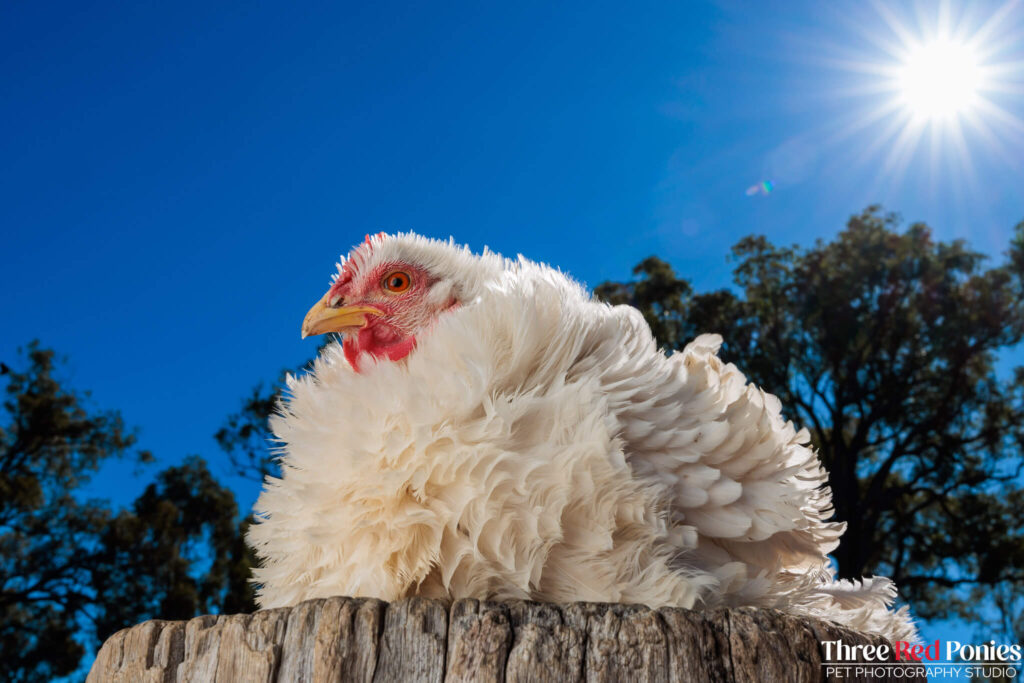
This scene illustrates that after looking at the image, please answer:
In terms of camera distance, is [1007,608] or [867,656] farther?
[1007,608]

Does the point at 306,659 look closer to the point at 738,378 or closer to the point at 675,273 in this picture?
the point at 738,378

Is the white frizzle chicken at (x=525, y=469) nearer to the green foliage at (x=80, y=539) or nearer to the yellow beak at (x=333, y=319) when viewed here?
the yellow beak at (x=333, y=319)

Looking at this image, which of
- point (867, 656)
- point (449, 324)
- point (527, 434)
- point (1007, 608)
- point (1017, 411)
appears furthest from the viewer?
point (1017, 411)

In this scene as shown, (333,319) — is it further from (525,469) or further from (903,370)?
(903,370)

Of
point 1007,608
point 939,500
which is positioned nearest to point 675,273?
point 939,500

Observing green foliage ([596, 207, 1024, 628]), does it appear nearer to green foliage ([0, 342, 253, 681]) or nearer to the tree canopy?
the tree canopy

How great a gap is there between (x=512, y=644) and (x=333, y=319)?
150 cm

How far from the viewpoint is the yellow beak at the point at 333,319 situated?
273cm

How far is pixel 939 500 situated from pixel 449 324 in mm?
18425

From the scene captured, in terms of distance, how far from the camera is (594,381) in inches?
84.1

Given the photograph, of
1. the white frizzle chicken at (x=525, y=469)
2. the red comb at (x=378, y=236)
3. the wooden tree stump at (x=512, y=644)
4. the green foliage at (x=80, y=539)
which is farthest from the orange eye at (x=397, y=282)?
the green foliage at (x=80, y=539)

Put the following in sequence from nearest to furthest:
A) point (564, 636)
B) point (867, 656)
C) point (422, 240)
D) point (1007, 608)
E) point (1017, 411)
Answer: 1. point (564, 636)
2. point (867, 656)
3. point (422, 240)
4. point (1007, 608)
5. point (1017, 411)

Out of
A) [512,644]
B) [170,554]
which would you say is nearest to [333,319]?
[512,644]

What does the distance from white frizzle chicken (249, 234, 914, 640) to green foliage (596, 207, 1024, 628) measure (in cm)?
1402
